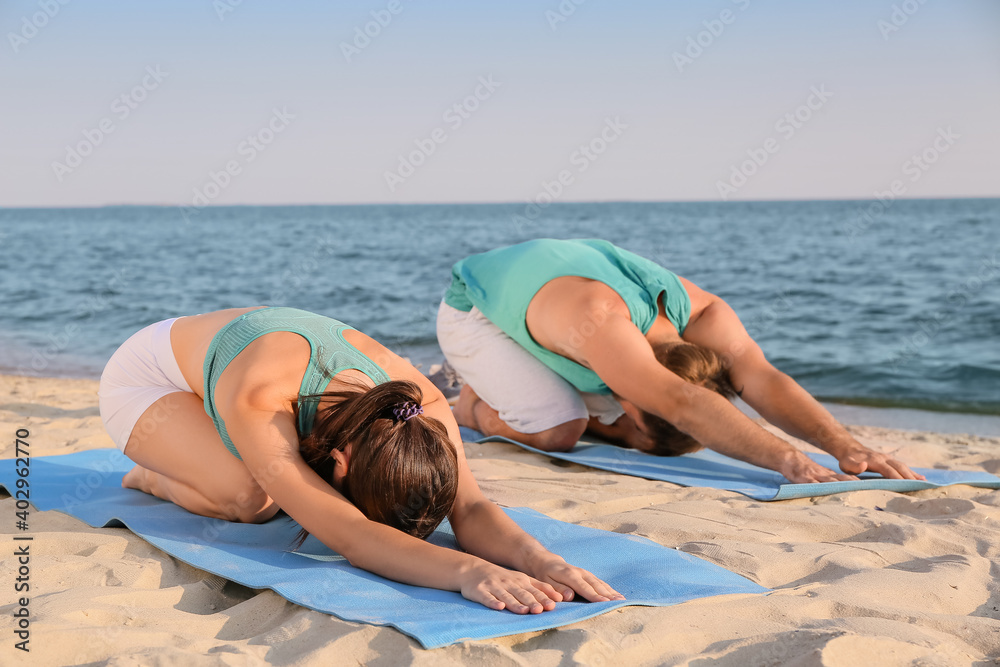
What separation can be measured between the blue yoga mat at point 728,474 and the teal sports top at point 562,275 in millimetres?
382

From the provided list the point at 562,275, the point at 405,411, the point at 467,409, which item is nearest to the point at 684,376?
the point at 562,275

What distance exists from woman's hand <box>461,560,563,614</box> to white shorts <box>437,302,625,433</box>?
191 cm

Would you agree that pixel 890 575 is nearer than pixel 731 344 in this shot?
Yes

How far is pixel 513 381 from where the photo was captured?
394 centimetres

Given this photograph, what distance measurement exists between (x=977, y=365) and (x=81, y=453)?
22.3 feet

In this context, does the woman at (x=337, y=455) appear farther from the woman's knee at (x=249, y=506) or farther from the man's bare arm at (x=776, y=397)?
the man's bare arm at (x=776, y=397)

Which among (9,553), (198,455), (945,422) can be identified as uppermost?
(198,455)

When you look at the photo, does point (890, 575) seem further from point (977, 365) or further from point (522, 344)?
point (977, 365)

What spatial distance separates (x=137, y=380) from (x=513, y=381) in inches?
70.7

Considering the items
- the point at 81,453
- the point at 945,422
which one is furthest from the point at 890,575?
the point at 945,422

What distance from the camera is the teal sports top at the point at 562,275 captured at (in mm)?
3750

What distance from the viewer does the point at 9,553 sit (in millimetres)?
2229

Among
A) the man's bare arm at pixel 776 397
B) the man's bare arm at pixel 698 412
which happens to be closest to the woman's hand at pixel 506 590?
the man's bare arm at pixel 698 412

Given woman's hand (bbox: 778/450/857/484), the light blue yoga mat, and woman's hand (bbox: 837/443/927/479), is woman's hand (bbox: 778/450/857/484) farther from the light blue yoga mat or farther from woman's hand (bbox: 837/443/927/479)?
the light blue yoga mat
